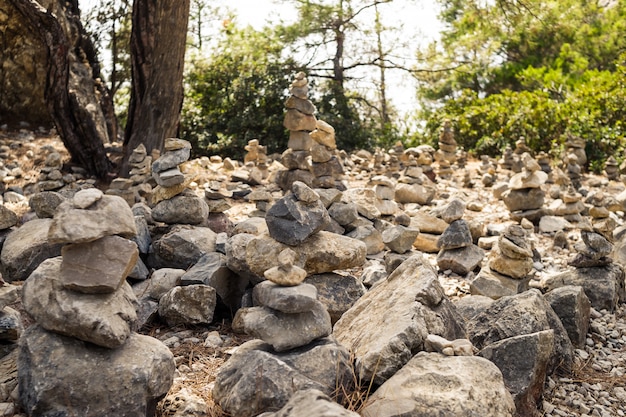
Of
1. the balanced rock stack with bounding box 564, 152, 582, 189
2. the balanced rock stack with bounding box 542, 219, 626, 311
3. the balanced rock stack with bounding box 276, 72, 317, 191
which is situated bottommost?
the balanced rock stack with bounding box 542, 219, 626, 311

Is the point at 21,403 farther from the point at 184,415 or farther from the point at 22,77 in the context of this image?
the point at 22,77

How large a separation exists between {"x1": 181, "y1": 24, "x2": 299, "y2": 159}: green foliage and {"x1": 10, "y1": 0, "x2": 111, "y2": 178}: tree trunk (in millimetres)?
4822

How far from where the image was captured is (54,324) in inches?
114

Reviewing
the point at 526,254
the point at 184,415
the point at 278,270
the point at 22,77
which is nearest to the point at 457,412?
the point at 278,270

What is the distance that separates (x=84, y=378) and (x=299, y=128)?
227 inches

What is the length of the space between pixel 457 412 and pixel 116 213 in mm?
1858

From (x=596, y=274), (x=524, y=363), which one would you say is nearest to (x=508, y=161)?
(x=596, y=274)

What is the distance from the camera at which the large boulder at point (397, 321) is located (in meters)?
3.09

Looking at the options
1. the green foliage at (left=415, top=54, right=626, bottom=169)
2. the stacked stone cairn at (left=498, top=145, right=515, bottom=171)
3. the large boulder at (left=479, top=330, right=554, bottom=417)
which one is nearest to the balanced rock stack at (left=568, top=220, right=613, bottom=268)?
the large boulder at (left=479, top=330, right=554, bottom=417)

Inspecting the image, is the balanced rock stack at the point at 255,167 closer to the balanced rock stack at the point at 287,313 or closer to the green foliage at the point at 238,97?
the green foliage at the point at 238,97

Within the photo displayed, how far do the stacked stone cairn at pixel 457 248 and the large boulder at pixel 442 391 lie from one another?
2.99 metres

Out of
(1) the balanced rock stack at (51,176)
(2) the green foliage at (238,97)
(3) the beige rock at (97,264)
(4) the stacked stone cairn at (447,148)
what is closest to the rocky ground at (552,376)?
(3) the beige rock at (97,264)

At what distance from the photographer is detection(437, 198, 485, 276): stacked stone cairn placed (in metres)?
5.90

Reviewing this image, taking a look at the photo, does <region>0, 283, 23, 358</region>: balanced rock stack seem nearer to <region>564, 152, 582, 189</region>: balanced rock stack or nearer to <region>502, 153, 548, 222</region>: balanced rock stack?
<region>502, 153, 548, 222</region>: balanced rock stack
